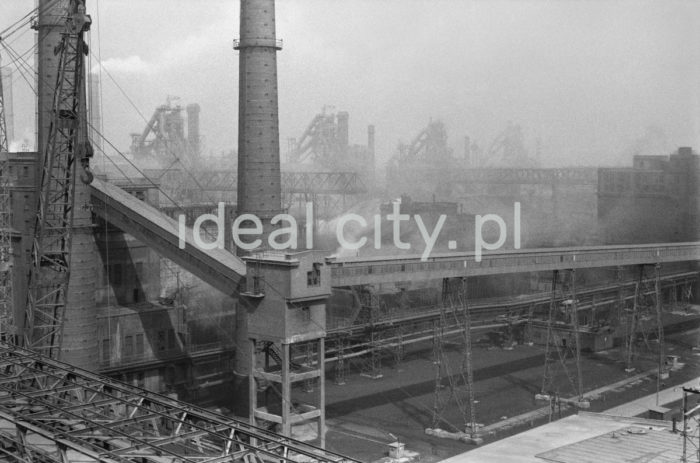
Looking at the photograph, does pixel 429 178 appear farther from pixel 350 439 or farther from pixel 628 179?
pixel 350 439

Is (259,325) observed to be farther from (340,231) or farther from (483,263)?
(340,231)

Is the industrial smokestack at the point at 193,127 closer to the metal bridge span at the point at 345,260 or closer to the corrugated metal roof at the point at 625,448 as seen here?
the metal bridge span at the point at 345,260

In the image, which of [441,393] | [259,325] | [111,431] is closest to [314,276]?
[259,325]

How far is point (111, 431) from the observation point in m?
11.8

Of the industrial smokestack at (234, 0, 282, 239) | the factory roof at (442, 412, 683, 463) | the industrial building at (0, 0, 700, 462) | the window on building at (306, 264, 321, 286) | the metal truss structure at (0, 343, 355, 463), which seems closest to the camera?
the metal truss structure at (0, 343, 355, 463)

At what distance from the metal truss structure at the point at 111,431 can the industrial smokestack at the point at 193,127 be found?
59.8 metres

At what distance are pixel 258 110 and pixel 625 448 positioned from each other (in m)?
16.5

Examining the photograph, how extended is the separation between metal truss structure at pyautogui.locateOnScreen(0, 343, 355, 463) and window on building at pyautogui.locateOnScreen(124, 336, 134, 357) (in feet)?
59.2

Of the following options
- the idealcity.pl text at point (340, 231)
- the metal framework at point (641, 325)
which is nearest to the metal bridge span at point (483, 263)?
the idealcity.pl text at point (340, 231)

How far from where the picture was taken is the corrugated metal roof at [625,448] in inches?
736

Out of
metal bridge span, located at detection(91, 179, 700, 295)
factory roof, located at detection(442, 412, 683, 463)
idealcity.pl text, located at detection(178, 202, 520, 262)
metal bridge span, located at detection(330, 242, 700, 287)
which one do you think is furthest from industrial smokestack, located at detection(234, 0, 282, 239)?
factory roof, located at detection(442, 412, 683, 463)

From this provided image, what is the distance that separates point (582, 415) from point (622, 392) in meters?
11.2

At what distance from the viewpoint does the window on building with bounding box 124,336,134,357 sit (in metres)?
32.6

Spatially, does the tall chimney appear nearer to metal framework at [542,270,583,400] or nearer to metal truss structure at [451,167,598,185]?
metal framework at [542,270,583,400]
